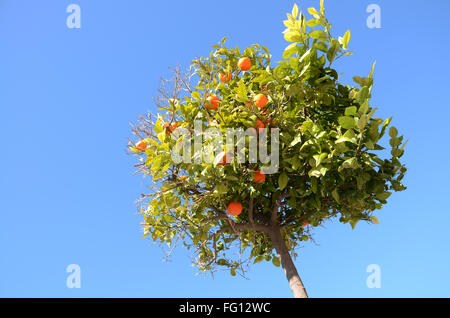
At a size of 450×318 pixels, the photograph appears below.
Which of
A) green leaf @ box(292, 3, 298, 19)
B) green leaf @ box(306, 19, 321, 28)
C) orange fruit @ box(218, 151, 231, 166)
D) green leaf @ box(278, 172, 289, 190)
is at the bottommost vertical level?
green leaf @ box(278, 172, 289, 190)

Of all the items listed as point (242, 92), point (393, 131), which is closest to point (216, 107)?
point (242, 92)

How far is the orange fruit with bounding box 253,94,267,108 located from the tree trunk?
1.11m

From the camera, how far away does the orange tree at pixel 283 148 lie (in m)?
2.39

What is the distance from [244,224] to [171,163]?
93cm

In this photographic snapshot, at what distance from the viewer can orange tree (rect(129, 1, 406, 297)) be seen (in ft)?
7.84

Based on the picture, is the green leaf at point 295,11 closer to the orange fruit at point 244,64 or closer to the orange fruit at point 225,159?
the orange fruit at point 244,64

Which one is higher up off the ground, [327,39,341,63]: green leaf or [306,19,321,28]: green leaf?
[306,19,321,28]: green leaf

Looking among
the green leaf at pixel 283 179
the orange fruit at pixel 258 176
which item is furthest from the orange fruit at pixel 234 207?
the green leaf at pixel 283 179

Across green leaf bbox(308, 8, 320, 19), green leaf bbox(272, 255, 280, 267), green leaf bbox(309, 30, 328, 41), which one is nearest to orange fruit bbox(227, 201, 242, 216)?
green leaf bbox(272, 255, 280, 267)

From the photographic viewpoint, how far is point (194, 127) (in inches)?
104

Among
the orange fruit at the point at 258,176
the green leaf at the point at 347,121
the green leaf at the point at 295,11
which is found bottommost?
the orange fruit at the point at 258,176

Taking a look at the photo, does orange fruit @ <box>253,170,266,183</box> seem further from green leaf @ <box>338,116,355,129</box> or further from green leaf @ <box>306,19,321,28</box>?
green leaf @ <box>306,19,321,28</box>

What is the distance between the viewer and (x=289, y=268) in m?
2.81
